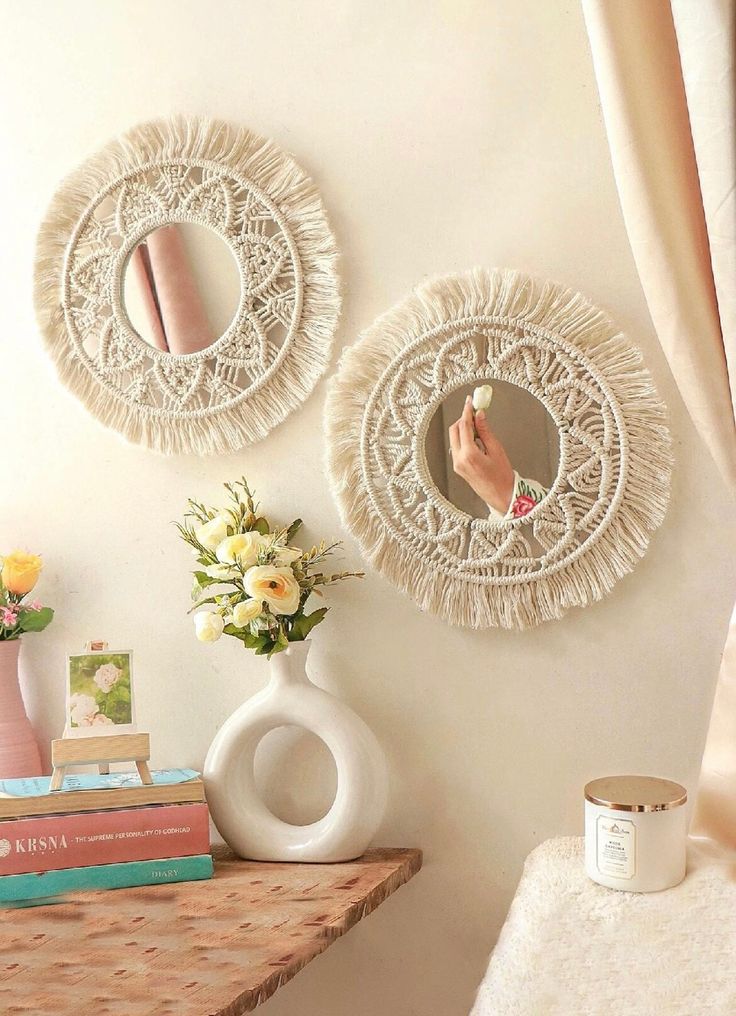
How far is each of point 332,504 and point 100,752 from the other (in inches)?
18.5

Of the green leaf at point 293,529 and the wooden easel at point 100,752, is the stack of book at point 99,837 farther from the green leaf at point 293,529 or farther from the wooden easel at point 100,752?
the green leaf at point 293,529

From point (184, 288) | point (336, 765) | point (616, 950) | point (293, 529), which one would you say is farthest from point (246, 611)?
point (616, 950)

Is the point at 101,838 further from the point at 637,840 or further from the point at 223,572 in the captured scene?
the point at 637,840

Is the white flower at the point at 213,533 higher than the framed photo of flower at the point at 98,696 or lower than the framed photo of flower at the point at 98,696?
higher

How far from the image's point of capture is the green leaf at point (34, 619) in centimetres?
158

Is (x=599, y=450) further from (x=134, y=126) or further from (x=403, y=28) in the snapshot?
(x=134, y=126)

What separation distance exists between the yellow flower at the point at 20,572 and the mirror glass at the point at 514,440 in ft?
2.12

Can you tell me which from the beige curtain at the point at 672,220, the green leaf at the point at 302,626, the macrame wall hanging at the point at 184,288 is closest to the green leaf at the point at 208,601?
the green leaf at the point at 302,626

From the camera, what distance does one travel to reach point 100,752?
1.39 meters

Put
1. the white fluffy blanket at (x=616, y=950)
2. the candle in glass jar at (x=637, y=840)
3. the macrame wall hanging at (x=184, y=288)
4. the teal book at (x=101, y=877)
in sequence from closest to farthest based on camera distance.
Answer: the white fluffy blanket at (x=616, y=950), the candle in glass jar at (x=637, y=840), the teal book at (x=101, y=877), the macrame wall hanging at (x=184, y=288)

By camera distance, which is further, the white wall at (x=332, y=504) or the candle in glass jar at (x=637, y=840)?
the white wall at (x=332, y=504)

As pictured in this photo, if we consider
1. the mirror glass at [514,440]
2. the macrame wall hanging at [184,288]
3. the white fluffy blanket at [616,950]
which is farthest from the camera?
the macrame wall hanging at [184,288]

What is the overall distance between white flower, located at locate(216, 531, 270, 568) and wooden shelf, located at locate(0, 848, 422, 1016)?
41 centimetres

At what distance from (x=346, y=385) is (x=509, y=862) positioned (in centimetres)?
71
